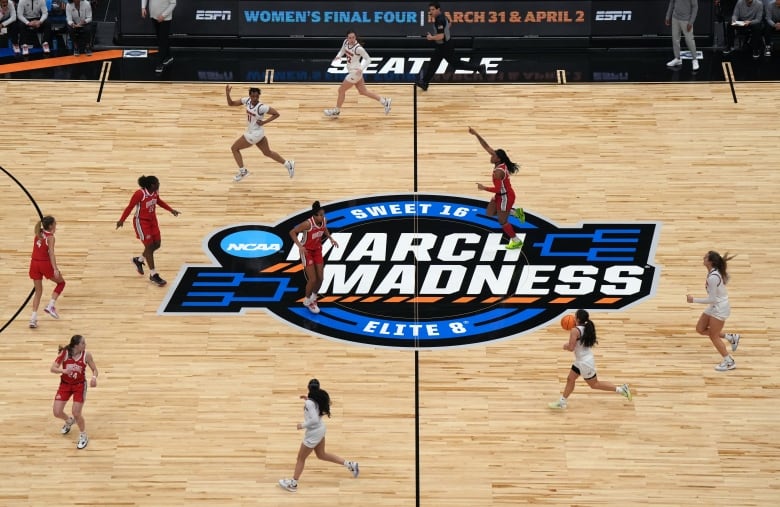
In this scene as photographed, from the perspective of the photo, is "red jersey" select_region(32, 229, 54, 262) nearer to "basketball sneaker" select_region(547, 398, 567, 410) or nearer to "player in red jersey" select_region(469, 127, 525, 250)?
"player in red jersey" select_region(469, 127, 525, 250)

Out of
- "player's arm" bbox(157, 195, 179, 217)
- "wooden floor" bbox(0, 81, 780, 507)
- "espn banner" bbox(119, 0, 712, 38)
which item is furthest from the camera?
"espn banner" bbox(119, 0, 712, 38)

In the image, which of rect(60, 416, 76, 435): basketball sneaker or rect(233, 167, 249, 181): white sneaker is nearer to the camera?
rect(60, 416, 76, 435): basketball sneaker

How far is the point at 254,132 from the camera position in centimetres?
2455

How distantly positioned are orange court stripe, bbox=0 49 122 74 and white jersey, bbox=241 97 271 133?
6173 millimetres

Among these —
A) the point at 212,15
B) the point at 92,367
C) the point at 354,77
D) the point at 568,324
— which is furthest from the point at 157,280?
the point at 212,15

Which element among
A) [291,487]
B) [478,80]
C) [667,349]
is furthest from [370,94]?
[291,487]

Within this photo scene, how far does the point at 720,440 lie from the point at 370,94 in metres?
10.9

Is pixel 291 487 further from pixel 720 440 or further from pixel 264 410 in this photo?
pixel 720 440

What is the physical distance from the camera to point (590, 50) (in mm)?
29703

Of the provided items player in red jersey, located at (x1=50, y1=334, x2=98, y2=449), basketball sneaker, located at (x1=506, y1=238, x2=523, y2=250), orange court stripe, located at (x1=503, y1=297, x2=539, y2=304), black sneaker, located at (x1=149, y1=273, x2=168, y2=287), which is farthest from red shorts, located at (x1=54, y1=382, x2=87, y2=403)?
basketball sneaker, located at (x1=506, y1=238, x2=523, y2=250)

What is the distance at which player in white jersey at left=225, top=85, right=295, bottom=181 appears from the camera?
24292 mm

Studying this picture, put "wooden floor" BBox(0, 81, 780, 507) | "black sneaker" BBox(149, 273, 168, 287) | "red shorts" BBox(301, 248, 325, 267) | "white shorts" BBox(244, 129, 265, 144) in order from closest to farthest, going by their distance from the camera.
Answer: "wooden floor" BBox(0, 81, 780, 507), "red shorts" BBox(301, 248, 325, 267), "black sneaker" BBox(149, 273, 168, 287), "white shorts" BBox(244, 129, 265, 144)

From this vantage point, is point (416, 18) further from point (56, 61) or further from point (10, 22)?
point (10, 22)

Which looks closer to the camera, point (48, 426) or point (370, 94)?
point (48, 426)
